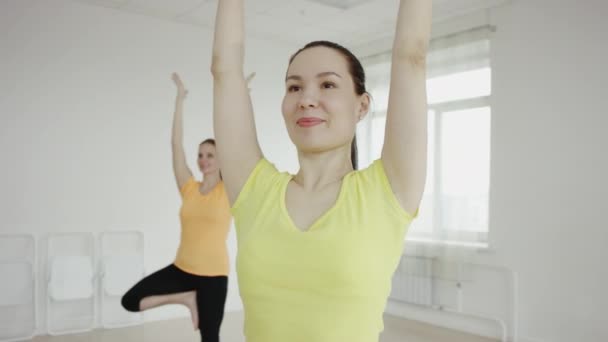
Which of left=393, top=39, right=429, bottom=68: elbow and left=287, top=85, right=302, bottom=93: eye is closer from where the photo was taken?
left=393, top=39, right=429, bottom=68: elbow

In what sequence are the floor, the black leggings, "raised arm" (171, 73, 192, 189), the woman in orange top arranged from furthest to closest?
the floor, "raised arm" (171, 73, 192, 189), the woman in orange top, the black leggings

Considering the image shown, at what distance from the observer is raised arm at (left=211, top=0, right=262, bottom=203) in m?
0.93

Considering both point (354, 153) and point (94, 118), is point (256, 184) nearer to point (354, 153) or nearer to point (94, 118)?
point (354, 153)

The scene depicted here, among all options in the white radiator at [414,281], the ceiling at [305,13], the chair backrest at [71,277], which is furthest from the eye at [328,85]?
the white radiator at [414,281]

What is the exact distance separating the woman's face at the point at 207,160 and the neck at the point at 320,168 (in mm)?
2780

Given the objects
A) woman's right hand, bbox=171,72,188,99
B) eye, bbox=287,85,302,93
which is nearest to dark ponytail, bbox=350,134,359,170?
eye, bbox=287,85,302,93

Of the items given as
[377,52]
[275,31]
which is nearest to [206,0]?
[275,31]

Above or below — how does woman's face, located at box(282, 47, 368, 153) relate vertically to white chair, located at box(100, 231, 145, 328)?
above

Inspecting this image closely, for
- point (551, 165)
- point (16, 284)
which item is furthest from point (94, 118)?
point (551, 165)

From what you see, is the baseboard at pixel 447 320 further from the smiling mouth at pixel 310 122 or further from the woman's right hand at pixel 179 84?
the smiling mouth at pixel 310 122

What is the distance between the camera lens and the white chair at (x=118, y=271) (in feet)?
15.6

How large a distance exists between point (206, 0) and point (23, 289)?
291 centimetres

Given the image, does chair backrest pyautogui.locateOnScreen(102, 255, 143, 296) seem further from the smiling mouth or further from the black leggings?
the smiling mouth

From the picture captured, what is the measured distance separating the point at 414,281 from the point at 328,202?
467cm
